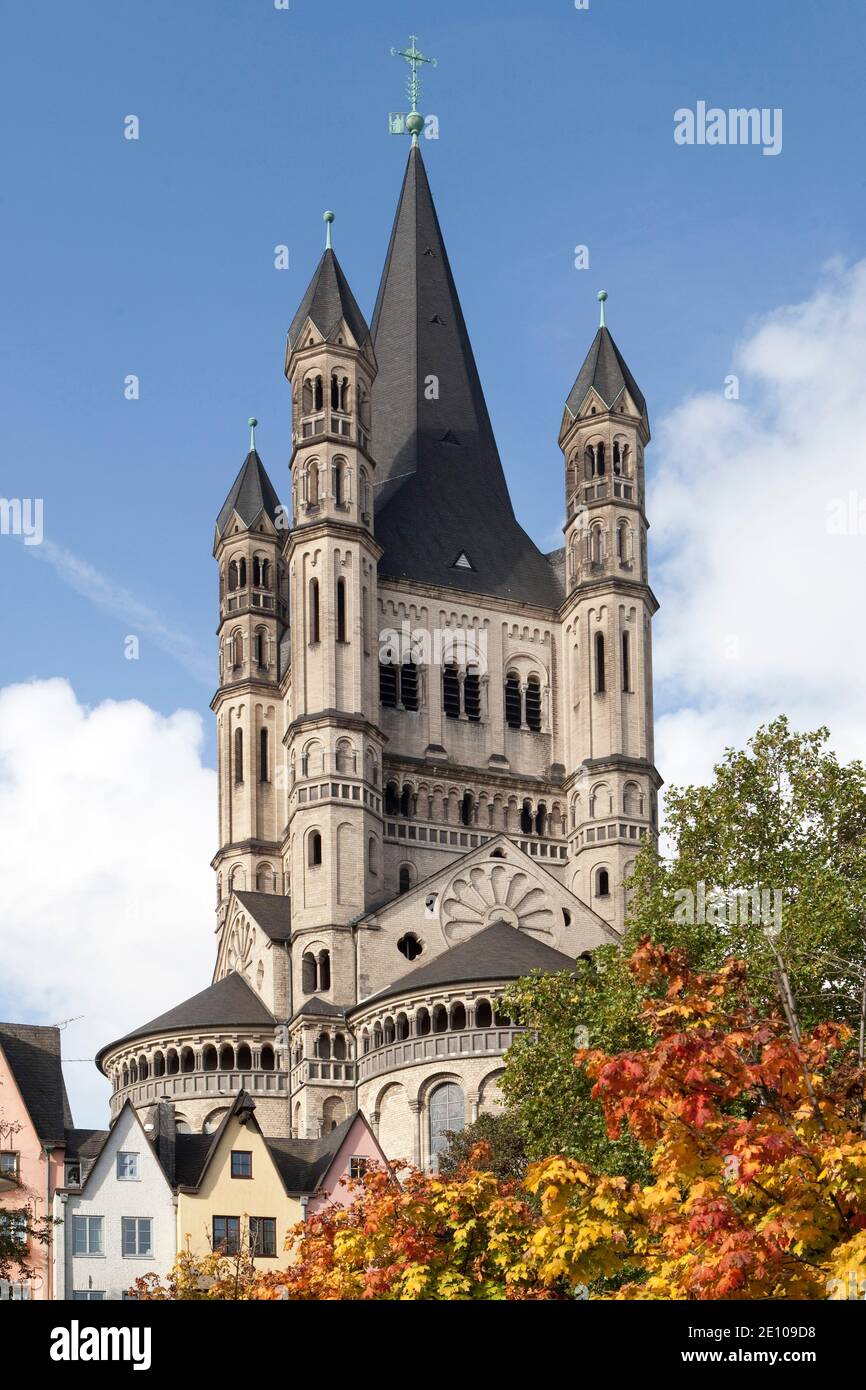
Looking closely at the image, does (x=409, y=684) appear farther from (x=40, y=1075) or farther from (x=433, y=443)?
(x=40, y=1075)

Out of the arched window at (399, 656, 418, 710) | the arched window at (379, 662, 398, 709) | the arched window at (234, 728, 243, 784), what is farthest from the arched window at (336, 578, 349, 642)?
the arched window at (234, 728, 243, 784)

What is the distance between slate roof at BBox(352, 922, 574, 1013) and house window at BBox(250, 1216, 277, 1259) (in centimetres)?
1447

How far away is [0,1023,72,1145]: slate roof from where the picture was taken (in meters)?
59.7

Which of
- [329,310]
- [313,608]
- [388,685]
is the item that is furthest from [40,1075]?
[329,310]

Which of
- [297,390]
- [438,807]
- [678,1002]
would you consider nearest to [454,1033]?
[438,807]

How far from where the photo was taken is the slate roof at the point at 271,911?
80.3 meters

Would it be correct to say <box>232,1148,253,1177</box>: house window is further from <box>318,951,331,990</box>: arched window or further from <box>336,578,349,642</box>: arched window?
<box>336,578,349,642</box>: arched window

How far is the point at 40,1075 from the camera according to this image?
204ft

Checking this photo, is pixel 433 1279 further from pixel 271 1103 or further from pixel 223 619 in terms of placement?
pixel 223 619

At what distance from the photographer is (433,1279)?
3144 centimetres

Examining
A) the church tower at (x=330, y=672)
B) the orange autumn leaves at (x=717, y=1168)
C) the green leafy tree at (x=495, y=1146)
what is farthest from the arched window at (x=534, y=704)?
the orange autumn leaves at (x=717, y=1168)

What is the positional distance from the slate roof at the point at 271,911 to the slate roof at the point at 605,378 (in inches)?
973

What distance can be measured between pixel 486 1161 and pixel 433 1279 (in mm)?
22781

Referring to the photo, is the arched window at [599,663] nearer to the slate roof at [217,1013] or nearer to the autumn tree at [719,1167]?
the slate roof at [217,1013]
